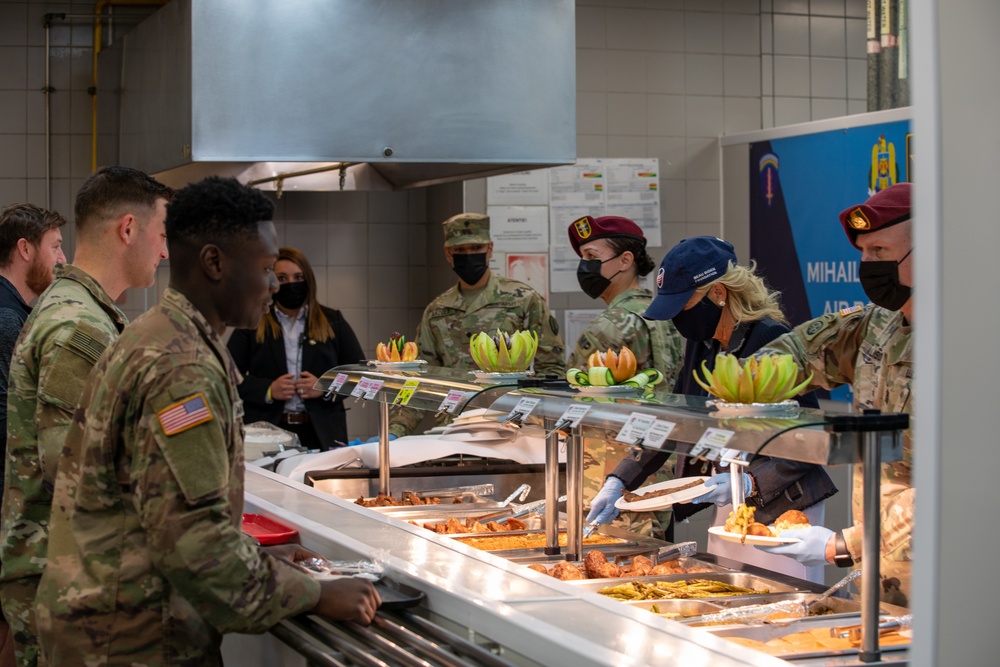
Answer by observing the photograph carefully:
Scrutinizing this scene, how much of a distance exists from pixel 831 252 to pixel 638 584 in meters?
3.80

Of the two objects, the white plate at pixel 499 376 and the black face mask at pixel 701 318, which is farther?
the black face mask at pixel 701 318

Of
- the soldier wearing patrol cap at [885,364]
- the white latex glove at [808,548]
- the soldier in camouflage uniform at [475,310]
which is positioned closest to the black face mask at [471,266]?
the soldier in camouflage uniform at [475,310]

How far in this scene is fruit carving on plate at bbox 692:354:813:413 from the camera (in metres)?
2.25

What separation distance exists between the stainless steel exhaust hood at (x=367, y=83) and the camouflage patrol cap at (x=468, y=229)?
0.75m

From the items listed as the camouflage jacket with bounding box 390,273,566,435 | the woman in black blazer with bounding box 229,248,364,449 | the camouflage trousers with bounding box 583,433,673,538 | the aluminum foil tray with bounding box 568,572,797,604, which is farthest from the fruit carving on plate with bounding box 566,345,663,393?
the woman in black blazer with bounding box 229,248,364,449

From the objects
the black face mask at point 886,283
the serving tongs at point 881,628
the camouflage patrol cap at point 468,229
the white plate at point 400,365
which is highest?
the camouflage patrol cap at point 468,229

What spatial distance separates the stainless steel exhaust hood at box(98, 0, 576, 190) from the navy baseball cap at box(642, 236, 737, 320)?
1323 millimetres

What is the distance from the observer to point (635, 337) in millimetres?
4355

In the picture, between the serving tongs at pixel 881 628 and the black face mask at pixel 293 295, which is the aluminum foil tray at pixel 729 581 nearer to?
the serving tongs at pixel 881 628

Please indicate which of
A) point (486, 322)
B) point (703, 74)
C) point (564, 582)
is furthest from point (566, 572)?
point (703, 74)

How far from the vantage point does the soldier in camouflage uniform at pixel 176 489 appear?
1.87 metres

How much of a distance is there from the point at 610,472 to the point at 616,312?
96 cm

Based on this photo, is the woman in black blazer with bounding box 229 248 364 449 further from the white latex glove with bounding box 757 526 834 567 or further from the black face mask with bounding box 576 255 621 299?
the white latex glove with bounding box 757 526 834 567

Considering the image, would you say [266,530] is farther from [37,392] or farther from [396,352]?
[396,352]
